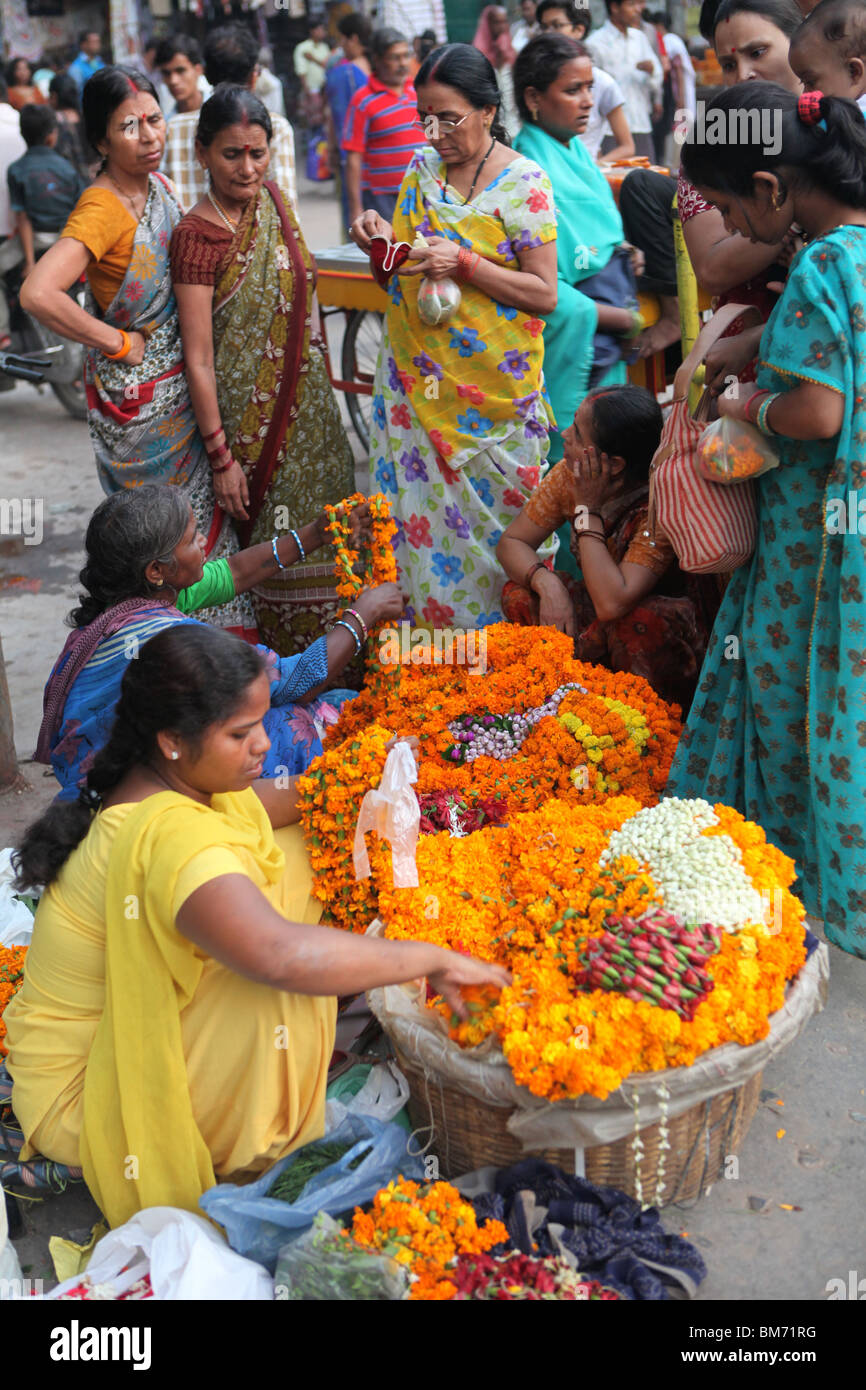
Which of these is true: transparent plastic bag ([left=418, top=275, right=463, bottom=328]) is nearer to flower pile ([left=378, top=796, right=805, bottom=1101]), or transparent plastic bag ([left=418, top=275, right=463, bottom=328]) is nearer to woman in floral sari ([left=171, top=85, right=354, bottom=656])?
woman in floral sari ([left=171, top=85, right=354, bottom=656])

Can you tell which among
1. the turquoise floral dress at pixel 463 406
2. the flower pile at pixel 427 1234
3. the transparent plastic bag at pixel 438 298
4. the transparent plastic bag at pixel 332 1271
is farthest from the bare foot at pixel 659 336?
the transparent plastic bag at pixel 332 1271

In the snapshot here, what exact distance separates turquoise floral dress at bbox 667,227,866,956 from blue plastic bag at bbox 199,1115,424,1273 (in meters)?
1.14

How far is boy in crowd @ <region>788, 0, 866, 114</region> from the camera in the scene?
3.19 metres

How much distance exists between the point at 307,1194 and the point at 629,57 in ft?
28.0

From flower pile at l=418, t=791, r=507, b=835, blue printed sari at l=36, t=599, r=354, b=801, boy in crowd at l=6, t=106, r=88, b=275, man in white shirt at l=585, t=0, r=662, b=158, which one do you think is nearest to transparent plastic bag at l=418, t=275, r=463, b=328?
blue printed sari at l=36, t=599, r=354, b=801

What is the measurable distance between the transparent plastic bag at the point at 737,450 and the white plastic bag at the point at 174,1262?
73.8 inches

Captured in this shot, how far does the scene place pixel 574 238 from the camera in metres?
4.60

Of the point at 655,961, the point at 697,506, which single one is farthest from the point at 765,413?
the point at 655,961

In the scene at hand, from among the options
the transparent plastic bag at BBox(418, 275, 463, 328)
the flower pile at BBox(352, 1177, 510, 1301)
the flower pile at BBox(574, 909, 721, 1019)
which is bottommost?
the flower pile at BBox(352, 1177, 510, 1301)

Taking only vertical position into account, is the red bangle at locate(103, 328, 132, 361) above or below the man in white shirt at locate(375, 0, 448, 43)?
below

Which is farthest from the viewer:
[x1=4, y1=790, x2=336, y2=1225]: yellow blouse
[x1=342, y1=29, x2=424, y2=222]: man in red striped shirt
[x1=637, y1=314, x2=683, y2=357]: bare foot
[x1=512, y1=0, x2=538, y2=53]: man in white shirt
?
[x1=512, y1=0, x2=538, y2=53]: man in white shirt
